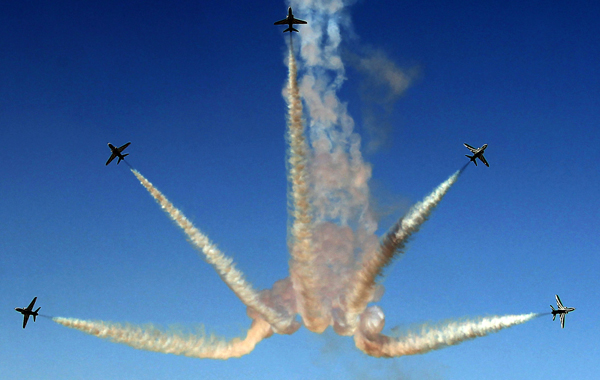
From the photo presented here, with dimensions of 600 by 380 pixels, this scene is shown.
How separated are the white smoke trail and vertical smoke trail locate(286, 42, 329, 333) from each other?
6547mm

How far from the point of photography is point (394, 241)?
64125mm

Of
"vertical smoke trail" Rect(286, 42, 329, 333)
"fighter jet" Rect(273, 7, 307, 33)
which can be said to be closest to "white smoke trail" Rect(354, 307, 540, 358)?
"vertical smoke trail" Rect(286, 42, 329, 333)

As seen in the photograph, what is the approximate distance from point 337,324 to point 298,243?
54.7 feet

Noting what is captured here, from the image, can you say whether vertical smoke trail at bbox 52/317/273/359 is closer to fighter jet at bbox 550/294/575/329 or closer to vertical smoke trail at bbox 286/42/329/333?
vertical smoke trail at bbox 286/42/329/333

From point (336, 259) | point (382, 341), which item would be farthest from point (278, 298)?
point (382, 341)

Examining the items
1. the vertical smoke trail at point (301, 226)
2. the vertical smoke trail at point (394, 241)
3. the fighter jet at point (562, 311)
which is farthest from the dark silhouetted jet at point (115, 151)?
the fighter jet at point (562, 311)

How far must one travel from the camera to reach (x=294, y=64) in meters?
62.8

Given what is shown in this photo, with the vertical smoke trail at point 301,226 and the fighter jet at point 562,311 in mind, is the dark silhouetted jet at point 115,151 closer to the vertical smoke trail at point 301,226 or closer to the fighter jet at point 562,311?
the vertical smoke trail at point 301,226

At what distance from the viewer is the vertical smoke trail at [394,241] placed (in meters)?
62.2

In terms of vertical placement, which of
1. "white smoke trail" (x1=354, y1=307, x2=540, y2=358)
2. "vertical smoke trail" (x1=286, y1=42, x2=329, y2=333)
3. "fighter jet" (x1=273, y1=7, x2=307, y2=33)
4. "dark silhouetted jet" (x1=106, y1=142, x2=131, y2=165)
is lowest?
"white smoke trail" (x1=354, y1=307, x2=540, y2=358)

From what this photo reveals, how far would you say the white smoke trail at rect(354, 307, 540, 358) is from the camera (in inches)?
2574

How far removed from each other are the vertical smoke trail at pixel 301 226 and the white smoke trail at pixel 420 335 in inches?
258

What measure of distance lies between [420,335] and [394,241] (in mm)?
16269


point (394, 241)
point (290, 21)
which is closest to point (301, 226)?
point (394, 241)
